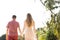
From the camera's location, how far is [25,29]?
2.71m

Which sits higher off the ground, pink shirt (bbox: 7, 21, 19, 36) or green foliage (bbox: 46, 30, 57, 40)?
pink shirt (bbox: 7, 21, 19, 36)

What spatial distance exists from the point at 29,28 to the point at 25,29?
62 mm

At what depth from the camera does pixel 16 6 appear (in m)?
2.88

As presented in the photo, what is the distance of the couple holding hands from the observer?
2.68 m

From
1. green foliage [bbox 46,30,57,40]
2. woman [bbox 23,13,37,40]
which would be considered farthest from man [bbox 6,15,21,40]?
green foliage [bbox 46,30,57,40]

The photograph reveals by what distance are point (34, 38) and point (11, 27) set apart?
0.38 meters

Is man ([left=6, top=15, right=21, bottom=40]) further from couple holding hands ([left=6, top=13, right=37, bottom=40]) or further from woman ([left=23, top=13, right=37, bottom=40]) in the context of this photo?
woman ([left=23, top=13, right=37, bottom=40])

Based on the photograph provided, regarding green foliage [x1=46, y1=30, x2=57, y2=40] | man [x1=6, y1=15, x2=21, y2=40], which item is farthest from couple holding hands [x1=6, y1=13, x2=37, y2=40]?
green foliage [x1=46, y1=30, x2=57, y2=40]

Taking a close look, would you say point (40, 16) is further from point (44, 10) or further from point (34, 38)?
point (34, 38)

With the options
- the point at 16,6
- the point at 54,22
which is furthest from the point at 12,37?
the point at 54,22

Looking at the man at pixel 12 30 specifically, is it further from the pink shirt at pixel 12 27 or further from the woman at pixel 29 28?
the woman at pixel 29 28

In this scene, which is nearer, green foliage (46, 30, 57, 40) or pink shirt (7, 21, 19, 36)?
pink shirt (7, 21, 19, 36)

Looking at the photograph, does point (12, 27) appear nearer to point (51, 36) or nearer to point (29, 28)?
point (29, 28)

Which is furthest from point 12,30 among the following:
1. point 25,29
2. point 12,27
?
point 25,29
